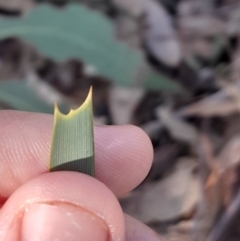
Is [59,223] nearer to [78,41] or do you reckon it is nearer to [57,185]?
[57,185]

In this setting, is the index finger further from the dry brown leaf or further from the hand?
the dry brown leaf

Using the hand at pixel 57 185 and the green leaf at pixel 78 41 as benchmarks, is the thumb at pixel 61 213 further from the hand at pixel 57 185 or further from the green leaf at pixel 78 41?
the green leaf at pixel 78 41

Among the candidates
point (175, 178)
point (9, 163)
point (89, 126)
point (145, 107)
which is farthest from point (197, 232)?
point (89, 126)

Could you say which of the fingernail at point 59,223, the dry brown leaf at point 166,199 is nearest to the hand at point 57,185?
the fingernail at point 59,223

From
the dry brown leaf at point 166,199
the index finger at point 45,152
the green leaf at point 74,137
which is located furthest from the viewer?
the dry brown leaf at point 166,199

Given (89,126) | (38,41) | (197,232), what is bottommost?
(197,232)

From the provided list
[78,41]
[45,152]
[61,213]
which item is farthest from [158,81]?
[61,213]

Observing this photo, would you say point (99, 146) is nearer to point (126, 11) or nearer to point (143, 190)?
point (143, 190)
